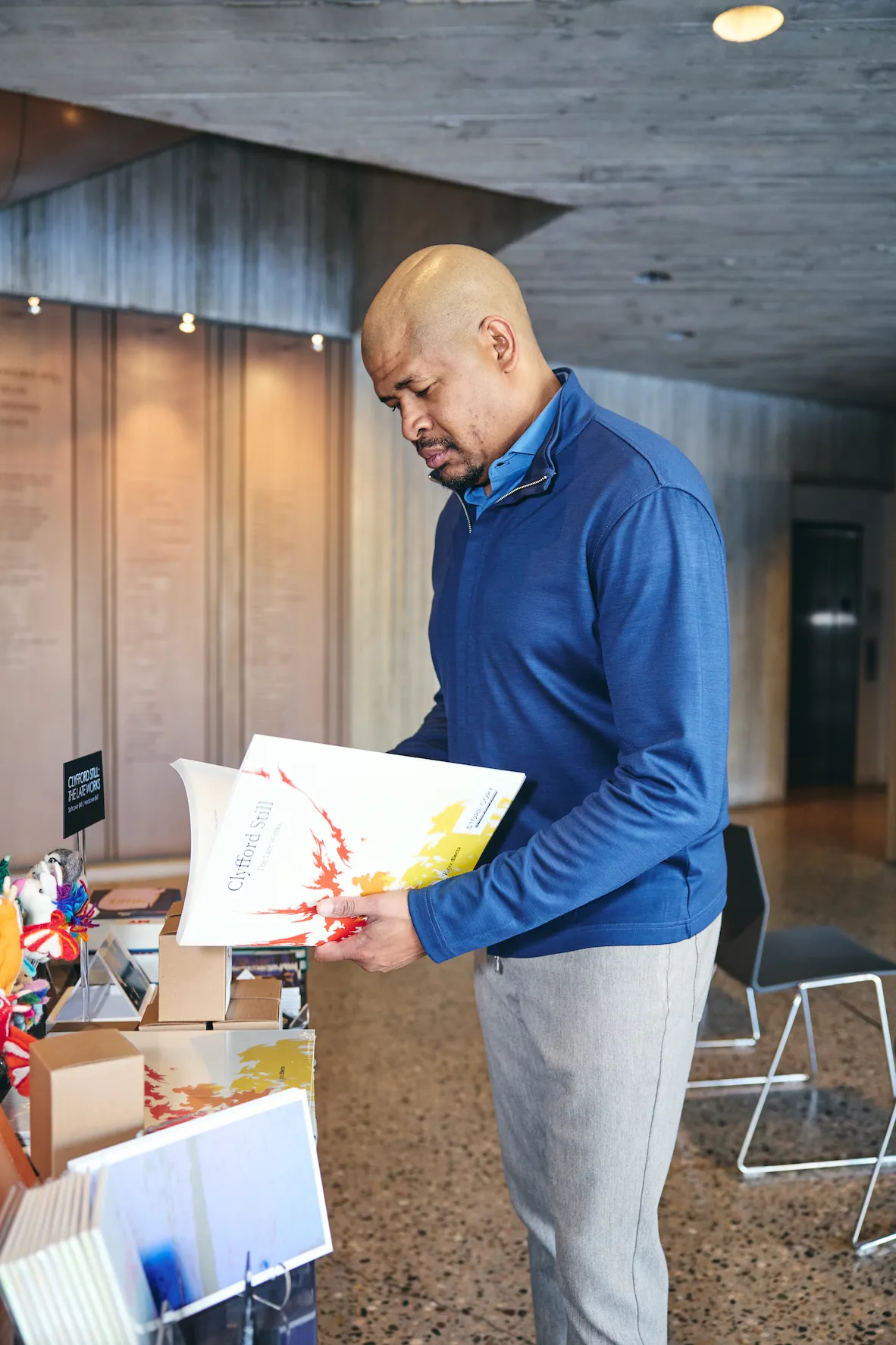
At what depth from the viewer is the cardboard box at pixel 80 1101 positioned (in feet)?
3.36

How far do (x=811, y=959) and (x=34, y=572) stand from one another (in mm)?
4663

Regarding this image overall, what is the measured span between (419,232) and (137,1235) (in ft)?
20.5

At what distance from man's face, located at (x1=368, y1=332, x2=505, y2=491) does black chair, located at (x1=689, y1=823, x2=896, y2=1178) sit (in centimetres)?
210

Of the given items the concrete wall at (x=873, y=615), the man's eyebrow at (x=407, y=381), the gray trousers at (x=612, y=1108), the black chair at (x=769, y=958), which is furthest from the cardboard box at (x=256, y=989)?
the concrete wall at (x=873, y=615)

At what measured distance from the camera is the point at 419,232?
638cm

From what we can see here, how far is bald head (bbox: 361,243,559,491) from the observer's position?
133 cm

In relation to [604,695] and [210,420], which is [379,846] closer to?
[604,695]

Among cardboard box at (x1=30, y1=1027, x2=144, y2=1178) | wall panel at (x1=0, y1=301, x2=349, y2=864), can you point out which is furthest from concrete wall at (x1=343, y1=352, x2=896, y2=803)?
cardboard box at (x1=30, y1=1027, x2=144, y2=1178)

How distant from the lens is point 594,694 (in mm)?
1358

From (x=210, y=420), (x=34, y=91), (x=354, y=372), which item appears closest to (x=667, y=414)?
(x=354, y=372)

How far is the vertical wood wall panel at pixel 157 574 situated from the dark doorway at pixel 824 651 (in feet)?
18.3

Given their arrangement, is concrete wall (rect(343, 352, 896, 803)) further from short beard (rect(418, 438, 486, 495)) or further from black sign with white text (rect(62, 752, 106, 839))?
short beard (rect(418, 438, 486, 495))

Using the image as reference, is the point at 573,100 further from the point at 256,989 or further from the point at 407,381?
the point at 256,989

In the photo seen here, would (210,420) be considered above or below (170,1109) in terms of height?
above
